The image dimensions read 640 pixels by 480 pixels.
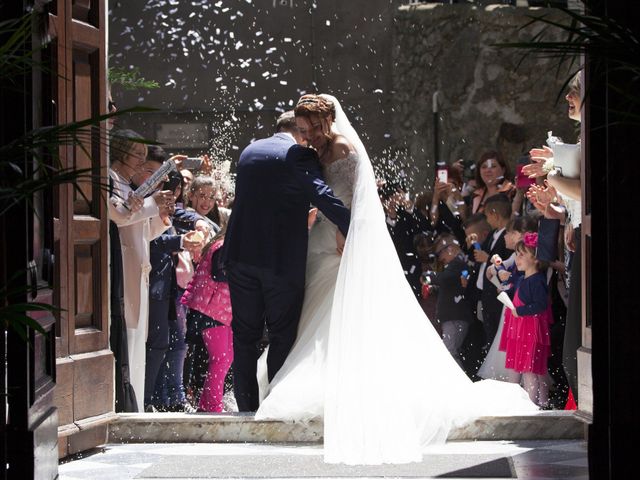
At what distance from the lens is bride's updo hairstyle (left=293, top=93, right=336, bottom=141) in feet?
25.9

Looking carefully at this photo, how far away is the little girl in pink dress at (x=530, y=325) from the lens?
870 centimetres

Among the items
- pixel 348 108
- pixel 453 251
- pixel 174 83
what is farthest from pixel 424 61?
pixel 453 251

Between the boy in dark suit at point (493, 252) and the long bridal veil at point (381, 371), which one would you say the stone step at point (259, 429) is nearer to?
the long bridal veil at point (381, 371)

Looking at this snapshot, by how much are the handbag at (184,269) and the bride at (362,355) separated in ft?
5.77

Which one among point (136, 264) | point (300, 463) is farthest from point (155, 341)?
point (300, 463)

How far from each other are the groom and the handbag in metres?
1.63

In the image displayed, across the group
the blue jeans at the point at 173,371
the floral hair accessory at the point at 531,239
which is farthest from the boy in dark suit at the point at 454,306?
the blue jeans at the point at 173,371

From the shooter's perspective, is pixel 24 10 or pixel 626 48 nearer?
pixel 626 48

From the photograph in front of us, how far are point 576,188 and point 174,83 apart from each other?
1203 centimetres

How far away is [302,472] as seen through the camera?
6.36 meters

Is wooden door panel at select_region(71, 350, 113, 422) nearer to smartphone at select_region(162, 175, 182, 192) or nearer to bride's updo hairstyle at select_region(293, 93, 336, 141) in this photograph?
bride's updo hairstyle at select_region(293, 93, 336, 141)

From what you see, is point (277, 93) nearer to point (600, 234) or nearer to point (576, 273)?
point (576, 273)

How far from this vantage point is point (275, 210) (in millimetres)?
7914

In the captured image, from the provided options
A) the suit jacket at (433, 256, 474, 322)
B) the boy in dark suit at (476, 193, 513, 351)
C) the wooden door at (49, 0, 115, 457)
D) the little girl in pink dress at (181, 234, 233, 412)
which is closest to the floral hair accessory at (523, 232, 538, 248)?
the boy in dark suit at (476, 193, 513, 351)
